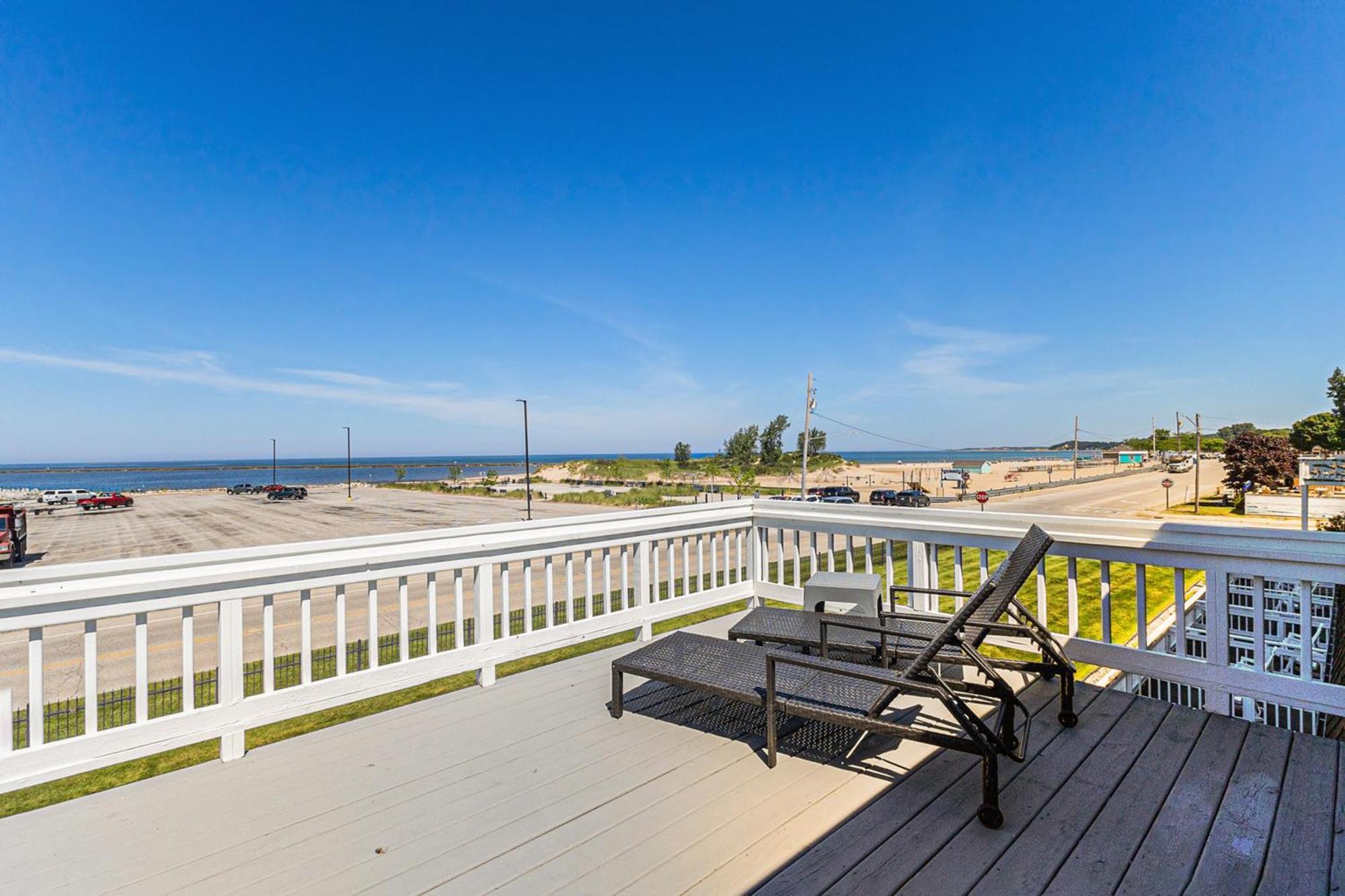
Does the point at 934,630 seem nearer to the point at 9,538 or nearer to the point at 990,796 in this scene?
the point at 990,796

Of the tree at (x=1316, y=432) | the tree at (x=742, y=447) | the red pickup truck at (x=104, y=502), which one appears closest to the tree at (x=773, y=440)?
the tree at (x=742, y=447)

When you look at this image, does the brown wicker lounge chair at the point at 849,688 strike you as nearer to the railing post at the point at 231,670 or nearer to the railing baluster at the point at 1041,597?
the railing baluster at the point at 1041,597

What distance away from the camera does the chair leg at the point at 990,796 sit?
64.6 inches

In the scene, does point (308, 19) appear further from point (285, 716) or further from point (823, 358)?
point (823, 358)

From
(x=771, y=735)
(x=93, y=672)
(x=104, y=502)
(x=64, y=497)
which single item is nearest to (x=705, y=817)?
(x=771, y=735)

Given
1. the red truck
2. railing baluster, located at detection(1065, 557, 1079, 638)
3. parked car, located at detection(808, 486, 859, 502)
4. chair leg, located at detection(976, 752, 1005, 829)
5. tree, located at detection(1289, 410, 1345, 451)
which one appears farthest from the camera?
tree, located at detection(1289, 410, 1345, 451)

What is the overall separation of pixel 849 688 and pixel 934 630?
2.63ft

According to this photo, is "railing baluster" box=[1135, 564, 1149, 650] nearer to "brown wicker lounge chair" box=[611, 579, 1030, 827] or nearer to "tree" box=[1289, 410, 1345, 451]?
"brown wicker lounge chair" box=[611, 579, 1030, 827]

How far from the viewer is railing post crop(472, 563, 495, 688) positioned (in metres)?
2.84

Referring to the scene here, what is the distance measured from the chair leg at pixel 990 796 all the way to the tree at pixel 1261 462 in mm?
35162

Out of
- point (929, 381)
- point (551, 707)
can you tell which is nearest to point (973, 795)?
point (551, 707)

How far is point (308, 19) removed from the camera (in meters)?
10.1

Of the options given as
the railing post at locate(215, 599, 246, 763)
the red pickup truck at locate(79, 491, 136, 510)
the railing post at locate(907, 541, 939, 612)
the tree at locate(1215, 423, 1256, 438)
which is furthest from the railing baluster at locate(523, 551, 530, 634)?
Result: the tree at locate(1215, 423, 1256, 438)

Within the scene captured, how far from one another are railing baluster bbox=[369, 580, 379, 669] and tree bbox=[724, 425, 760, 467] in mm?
34772
